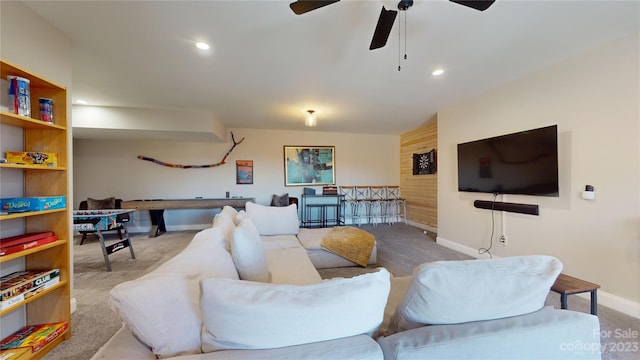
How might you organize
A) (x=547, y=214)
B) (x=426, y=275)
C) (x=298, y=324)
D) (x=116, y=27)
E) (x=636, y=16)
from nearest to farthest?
(x=298, y=324), (x=426, y=275), (x=636, y=16), (x=116, y=27), (x=547, y=214)

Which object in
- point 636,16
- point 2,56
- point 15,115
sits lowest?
point 15,115

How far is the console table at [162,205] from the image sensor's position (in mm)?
4512

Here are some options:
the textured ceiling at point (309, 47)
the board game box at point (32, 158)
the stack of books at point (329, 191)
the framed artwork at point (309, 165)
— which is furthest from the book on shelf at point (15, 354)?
the stack of books at point (329, 191)

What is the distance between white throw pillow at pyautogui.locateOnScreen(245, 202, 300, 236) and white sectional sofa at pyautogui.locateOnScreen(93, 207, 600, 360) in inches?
85.7

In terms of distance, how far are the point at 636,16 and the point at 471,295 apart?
2.64 meters

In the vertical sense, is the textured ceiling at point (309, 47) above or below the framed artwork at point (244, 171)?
above

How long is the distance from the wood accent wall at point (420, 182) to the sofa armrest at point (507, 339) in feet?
13.9

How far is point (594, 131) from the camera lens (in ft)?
7.50

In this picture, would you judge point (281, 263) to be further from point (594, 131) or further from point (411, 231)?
point (411, 231)

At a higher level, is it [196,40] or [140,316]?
[196,40]

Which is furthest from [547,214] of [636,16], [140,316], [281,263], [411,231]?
[140,316]

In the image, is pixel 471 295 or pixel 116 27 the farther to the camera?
pixel 116 27

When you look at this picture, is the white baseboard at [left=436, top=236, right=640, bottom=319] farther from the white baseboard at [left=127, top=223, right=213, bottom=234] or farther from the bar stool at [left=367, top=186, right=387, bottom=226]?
the white baseboard at [left=127, top=223, right=213, bottom=234]

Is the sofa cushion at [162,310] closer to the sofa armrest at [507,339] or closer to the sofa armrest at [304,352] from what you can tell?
the sofa armrest at [304,352]
